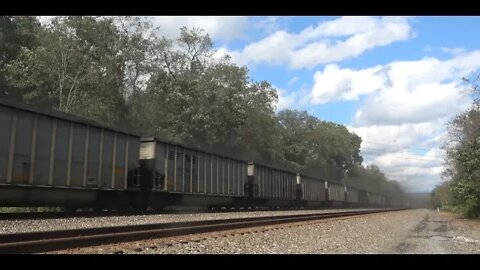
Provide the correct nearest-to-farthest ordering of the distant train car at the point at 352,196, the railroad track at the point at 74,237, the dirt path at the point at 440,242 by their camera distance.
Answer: the railroad track at the point at 74,237
the dirt path at the point at 440,242
the distant train car at the point at 352,196

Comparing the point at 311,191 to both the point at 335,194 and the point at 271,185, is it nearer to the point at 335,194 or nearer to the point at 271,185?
the point at 335,194

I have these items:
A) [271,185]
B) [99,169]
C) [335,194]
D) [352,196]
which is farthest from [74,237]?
[352,196]

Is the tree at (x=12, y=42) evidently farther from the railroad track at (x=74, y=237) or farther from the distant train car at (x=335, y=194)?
the distant train car at (x=335, y=194)

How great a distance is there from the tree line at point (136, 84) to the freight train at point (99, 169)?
8.34m

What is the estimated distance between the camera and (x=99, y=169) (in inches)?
781

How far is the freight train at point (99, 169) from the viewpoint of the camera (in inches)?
631

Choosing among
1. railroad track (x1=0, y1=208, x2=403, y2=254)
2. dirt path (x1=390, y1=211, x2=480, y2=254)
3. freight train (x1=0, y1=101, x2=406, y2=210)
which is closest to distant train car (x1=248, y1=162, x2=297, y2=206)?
freight train (x1=0, y1=101, x2=406, y2=210)

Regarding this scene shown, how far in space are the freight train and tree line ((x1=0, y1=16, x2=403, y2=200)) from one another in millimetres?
8339

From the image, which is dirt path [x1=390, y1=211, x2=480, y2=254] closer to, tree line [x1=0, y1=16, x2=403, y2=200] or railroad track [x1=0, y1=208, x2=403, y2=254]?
railroad track [x1=0, y1=208, x2=403, y2=254]

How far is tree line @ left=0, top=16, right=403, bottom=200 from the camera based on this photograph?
43312mm

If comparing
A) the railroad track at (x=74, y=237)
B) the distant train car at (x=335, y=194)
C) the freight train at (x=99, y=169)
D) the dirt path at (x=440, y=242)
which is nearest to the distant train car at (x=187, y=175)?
the freight train at (x=99, y=169)

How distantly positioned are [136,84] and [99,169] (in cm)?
3642
